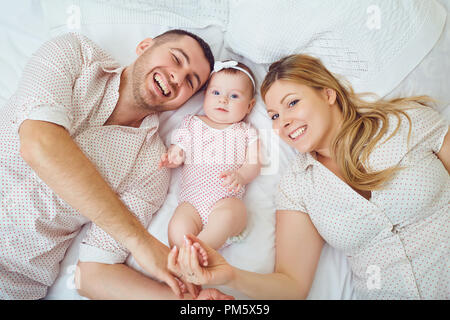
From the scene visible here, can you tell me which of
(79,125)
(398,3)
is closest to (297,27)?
(398,3)

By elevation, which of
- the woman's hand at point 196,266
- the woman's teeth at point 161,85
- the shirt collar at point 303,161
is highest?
the woman's teeth at point 161,85

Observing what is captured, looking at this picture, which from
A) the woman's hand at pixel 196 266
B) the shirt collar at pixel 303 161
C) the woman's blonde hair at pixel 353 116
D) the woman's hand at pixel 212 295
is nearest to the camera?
the woman's hand at pixel 196 266

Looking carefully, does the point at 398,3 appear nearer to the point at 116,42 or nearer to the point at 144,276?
the point at 116,42

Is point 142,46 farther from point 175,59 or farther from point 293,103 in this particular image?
point 293,103

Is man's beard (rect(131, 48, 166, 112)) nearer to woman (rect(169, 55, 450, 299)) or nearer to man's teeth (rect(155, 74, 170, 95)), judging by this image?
man's teeth (rect(155, 74, 170, 95))

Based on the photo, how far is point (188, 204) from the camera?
51.1 inches

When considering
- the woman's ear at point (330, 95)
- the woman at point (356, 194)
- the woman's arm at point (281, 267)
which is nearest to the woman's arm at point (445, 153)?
the woman at point (356, 194)

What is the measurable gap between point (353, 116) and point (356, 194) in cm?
31

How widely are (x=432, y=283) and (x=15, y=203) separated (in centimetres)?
139

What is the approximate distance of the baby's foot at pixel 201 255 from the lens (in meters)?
1.00

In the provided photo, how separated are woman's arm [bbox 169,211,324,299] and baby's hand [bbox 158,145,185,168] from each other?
0.41 meters

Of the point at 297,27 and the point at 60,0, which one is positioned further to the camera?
the point at 60,0

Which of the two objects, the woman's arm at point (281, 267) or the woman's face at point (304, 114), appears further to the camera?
the woman's face at point (304, 114)

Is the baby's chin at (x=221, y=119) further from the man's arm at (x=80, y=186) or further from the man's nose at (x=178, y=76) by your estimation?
the man's arm at (x=80, y=186)
